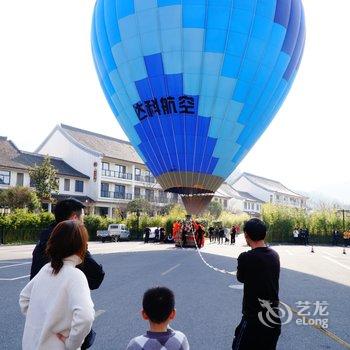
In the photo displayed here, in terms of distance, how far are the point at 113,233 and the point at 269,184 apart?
60686mm

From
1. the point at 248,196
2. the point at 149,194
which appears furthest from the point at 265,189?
the point at 149,194

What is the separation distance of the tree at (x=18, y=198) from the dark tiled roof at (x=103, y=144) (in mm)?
16970

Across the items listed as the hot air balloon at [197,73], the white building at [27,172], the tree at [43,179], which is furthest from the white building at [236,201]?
the hot air balloon at [197,73]

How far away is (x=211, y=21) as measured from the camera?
15.1 meters

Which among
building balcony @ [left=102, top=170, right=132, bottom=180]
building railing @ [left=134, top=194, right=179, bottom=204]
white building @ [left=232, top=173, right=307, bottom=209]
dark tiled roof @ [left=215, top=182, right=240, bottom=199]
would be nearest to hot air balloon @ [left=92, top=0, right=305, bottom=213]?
building balcony @ [left=102, top=170, right=132, bottom=180]

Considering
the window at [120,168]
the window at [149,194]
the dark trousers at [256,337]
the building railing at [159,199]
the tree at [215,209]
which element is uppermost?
the window at [120,168]

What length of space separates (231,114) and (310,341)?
11473mm

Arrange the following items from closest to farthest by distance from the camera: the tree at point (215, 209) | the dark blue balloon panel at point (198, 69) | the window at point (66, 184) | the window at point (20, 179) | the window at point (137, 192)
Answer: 1. the dark blue balloon panel at point (198, 69)
2. the window at point (20, 179)
3. the window at point (66, 184)
4. the window at point (137, 192)
5. the tree at point (215, 209)

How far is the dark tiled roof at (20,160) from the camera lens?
148 feet

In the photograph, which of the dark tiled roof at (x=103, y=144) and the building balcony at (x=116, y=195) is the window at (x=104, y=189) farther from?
the dark tiled roof at (x=103, y=144)

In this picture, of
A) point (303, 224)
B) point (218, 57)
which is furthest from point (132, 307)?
point (303, 224)

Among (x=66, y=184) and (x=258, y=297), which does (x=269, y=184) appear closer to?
(x=66, y=184)

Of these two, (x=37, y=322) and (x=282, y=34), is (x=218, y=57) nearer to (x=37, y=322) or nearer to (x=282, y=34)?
(x=282, y=34)

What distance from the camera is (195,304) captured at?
26.5 feet
